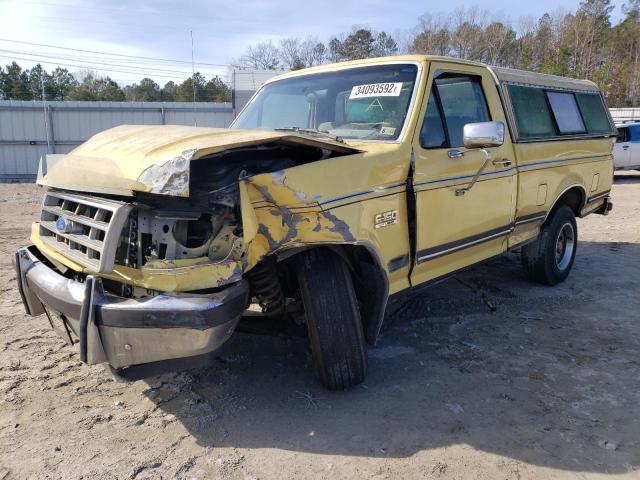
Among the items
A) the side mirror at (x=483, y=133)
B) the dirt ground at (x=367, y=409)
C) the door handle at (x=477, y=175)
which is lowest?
the dirt ground at (x=367, y=409)

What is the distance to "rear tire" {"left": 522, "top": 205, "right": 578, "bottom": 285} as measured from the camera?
18.2 feet

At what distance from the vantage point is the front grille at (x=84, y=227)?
2559 mm

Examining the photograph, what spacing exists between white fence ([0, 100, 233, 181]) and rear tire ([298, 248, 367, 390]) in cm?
1653

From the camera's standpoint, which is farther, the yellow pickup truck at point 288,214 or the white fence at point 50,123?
the white fence at point 50,123

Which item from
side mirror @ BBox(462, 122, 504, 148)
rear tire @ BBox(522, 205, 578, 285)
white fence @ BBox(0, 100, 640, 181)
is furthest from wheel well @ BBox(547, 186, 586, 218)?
white fence @ BBox(0, 100, 640, 181)

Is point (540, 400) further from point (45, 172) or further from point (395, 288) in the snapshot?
point (45, 172)

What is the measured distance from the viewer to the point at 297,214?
2.87 metres

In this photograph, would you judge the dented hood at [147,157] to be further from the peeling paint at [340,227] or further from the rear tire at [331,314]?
the rear tire at [331,314]

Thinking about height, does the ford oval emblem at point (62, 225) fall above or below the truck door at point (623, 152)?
below

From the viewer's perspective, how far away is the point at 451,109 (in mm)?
4027

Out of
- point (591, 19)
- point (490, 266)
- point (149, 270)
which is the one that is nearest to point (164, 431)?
point (149, 270)

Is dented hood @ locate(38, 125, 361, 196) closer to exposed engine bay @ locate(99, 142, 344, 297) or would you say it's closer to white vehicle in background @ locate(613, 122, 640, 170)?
exposed engine bay @ locate(99, 142, 344, 297)

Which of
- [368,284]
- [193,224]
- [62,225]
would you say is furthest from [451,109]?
[62,225]

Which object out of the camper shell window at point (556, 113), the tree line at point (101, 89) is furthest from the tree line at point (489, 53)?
the camper shell window at point (556, 113)
